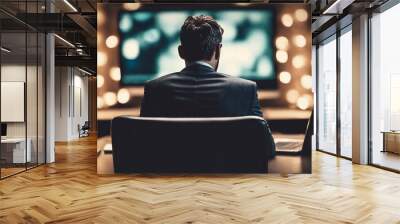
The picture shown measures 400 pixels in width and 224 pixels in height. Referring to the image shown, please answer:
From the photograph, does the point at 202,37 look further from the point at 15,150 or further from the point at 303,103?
the point at 15,150

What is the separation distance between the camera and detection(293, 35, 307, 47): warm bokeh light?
21.5 ft

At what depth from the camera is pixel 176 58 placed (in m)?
6.54

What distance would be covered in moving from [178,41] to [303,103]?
238cm

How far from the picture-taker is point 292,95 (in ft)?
21.3

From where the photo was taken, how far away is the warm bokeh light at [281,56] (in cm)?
653

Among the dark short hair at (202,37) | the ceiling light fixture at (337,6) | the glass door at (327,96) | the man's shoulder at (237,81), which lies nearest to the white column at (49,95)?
the dark short hair at (202,37)

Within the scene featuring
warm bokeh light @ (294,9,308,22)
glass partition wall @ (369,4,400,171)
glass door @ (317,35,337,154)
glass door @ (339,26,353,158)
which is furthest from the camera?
glass door @ (317,35,337,154)

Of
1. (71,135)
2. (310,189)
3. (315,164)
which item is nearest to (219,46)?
(310,189)

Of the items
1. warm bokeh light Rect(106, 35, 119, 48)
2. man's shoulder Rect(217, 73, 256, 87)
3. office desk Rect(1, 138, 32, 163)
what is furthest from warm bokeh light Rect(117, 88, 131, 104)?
office desk Rect(1, 138, 32, 163)

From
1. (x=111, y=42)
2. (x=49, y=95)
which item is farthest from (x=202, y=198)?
(x=49, y=95)

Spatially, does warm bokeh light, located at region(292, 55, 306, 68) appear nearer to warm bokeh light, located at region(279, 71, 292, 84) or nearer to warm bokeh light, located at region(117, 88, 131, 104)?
warm bokeh light, located at region(279, 71, 292, 84)

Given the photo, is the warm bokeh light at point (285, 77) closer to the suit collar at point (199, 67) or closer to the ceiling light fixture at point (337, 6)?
the suit collar at point (199, 67)

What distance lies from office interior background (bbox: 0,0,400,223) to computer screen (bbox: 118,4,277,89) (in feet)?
0.83

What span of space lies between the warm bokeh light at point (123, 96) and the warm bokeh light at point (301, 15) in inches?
125
